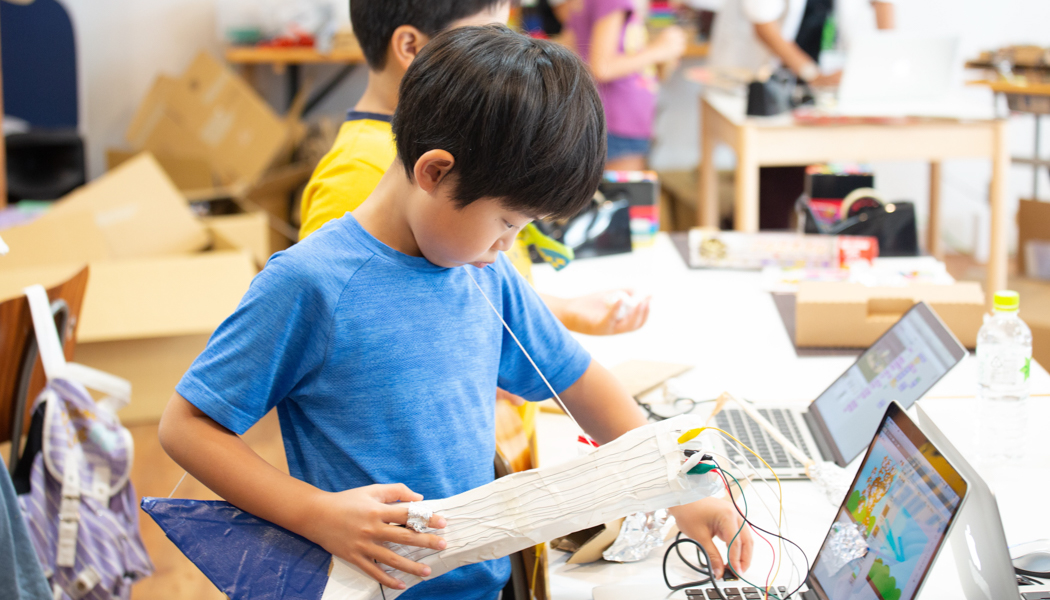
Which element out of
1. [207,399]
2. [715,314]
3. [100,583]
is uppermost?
[207,399]

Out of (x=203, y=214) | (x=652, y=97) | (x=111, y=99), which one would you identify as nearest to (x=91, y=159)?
(x=111, y=99)

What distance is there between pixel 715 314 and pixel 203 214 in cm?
239

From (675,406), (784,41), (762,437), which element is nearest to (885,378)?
(762,437)

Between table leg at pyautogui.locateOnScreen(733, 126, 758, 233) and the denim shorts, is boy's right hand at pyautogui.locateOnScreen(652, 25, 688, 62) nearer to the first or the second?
the denim shorts

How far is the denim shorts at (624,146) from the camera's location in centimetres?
327

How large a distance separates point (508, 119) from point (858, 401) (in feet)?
2.17

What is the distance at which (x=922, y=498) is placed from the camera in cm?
71

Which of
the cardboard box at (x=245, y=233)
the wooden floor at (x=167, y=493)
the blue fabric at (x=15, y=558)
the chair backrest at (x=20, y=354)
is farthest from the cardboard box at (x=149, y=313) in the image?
the blue fabric at (x=15, y=558)

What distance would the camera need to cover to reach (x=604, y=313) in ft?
4.17

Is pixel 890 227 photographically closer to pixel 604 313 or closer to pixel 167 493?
pixel 604 313

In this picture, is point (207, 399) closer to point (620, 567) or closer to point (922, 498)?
point (620, 567)

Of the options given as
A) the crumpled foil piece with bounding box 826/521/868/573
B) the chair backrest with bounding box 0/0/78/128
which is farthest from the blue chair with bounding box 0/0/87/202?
the crumpled foil piece with bounding box 826/521/868/573

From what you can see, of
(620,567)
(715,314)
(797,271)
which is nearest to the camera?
(620,567)

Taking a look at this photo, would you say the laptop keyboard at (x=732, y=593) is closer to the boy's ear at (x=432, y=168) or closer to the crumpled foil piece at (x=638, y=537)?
the crumpled foil piece at (x=638, y=537)
